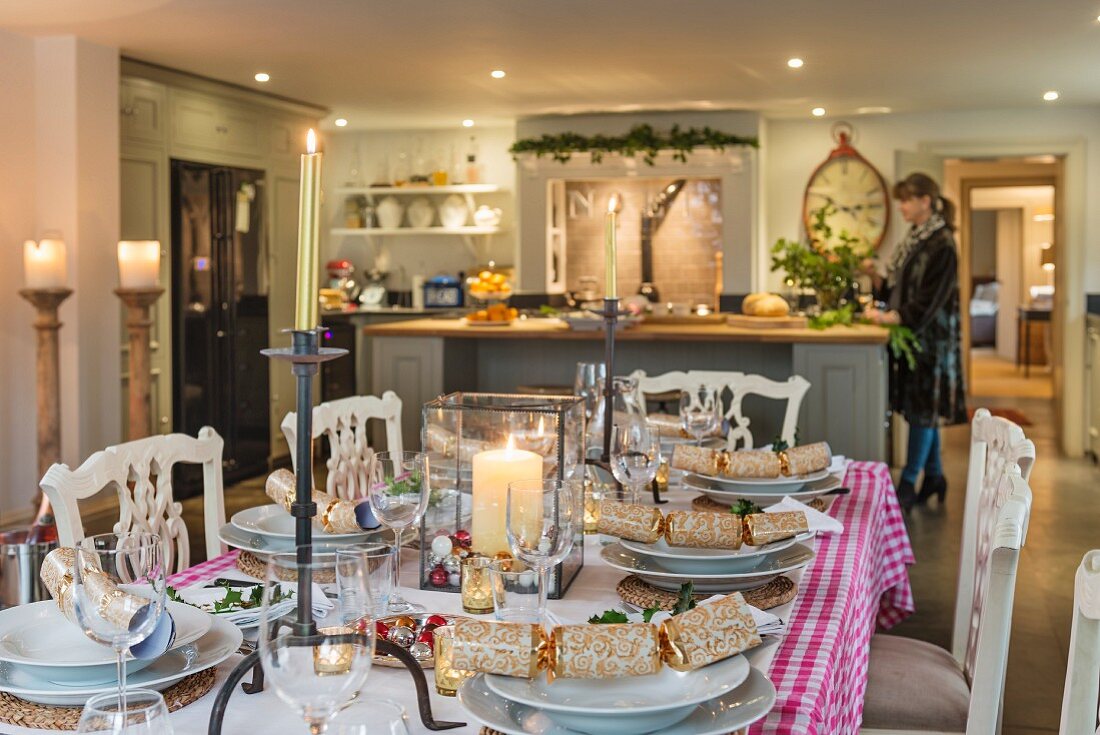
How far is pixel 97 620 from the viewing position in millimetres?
1235

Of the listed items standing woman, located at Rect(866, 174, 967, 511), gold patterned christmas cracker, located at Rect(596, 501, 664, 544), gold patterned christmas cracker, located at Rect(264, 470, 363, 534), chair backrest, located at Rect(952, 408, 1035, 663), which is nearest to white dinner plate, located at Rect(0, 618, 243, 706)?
gold patterned christmas cracker, located at Rect(264, 470, 363, 534)

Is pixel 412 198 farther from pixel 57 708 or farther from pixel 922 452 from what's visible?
pixel 57 708

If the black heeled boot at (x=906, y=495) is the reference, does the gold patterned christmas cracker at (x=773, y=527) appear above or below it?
above

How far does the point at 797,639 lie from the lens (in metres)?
1.56

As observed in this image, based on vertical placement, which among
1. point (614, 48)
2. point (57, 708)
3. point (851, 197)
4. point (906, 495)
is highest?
point (614, 48)

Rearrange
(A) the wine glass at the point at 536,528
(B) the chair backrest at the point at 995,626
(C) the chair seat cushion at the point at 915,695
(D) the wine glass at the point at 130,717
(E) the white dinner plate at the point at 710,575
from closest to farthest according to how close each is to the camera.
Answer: (D) the wine glass at the point at 130,717
(A) the wine glass at the point at 536,528
(B) the chair backrest at the point at 995,626
(E) the white dinner plate at the point at 710,575
(C) the chair seat cushion at the point at 915,695

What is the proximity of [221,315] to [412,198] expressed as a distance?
2512mm

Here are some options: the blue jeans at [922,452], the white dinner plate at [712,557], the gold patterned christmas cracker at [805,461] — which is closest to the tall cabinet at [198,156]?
the blue jeans at [922,452]

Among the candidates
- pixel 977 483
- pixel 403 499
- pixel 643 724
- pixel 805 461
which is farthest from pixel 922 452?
pixel 643 724

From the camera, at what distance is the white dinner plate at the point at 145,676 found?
1306 mm

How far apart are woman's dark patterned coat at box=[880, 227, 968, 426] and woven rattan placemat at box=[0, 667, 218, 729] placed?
4.94 m

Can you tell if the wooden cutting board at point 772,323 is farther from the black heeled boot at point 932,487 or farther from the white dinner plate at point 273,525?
the white dinner plate at point 273,525

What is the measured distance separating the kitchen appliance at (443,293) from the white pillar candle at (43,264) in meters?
3.59

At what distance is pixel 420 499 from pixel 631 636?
0.53 metres
